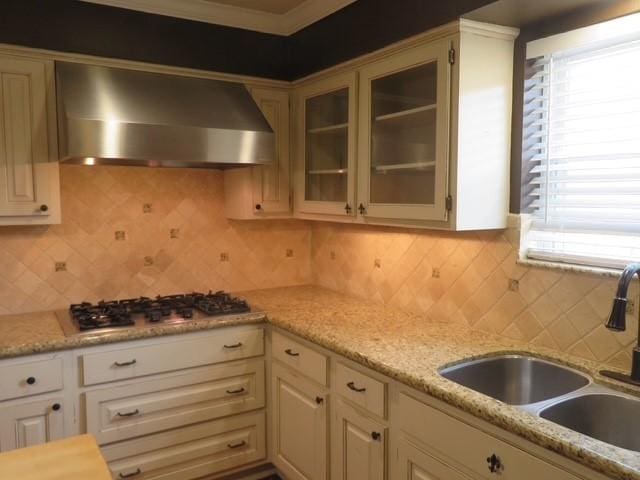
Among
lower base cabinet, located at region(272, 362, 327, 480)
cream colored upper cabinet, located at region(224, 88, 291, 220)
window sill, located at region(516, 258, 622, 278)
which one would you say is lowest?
lower base cabinet, located at region(272, 362, 327, 480)

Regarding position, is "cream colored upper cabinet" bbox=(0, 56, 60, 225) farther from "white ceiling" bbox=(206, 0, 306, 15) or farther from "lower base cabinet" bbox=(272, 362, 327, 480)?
"lower base cabinet" bbox=(272, 362, 327, 480)

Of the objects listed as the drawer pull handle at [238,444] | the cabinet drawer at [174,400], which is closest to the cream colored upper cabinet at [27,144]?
the cabinet drawer at [174,400]

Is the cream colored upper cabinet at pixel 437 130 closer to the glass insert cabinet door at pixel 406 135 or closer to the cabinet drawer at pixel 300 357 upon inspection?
the glass insert cabinet door at pixel 406 135

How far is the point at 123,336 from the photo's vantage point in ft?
7.63

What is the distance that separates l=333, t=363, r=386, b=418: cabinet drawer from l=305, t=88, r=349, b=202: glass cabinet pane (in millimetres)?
926

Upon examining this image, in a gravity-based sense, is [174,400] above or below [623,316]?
below

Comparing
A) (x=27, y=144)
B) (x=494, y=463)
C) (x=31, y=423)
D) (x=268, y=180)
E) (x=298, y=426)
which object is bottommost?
(x=298, y=426)

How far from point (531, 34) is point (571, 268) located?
36.0 inches

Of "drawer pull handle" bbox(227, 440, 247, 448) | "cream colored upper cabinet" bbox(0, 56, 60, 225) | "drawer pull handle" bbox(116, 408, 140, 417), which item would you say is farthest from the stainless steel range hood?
"drawer pull handle" bbox(227, 440, 247, 448)

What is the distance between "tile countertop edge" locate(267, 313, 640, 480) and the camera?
46.8 inches

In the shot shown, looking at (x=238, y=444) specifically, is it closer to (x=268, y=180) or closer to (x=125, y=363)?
(x=125, y=363)

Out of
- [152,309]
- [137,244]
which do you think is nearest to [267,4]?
[137,244]

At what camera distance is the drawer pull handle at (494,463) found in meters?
1.44

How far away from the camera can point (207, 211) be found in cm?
312
